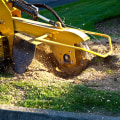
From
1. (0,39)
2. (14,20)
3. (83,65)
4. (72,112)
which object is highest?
(14,20)

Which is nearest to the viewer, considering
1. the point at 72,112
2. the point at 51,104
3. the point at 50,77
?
the point at 72,112

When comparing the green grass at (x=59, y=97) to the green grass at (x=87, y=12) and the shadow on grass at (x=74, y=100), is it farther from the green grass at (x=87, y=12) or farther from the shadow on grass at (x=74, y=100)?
the green grass at (x=87, y=12)

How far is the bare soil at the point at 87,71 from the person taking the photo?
515 centimetres

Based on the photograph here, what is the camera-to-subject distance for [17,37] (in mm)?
5871

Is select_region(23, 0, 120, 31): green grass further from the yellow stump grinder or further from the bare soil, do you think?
the yellow stump grinder

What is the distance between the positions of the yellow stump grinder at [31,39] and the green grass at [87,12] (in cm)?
417

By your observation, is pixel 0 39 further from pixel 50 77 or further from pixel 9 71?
pixel 50 77

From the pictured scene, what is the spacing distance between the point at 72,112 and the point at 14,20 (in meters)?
2.95

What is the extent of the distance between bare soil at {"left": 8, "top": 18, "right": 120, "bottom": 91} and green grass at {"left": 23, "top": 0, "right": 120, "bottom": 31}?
12.2 feet

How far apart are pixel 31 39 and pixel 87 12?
6450 mm

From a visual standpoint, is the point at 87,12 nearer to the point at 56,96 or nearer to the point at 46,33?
the point at 46,33

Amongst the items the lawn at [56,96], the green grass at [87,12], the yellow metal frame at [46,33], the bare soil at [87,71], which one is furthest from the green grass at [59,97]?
the green grass at [87,12]

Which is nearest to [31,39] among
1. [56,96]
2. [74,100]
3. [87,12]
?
[56,96]

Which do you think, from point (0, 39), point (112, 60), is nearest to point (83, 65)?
point (112, 60)
